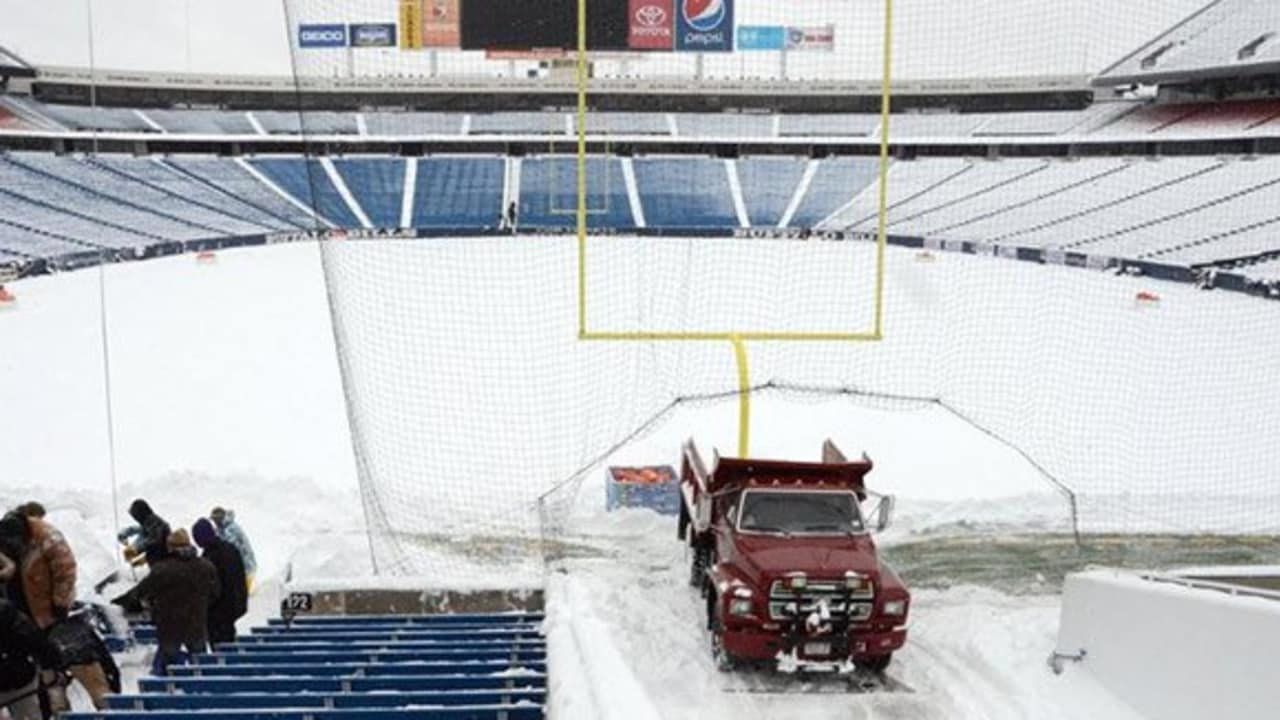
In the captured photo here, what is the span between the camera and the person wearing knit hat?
5.58 m

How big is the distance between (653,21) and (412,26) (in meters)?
7.39

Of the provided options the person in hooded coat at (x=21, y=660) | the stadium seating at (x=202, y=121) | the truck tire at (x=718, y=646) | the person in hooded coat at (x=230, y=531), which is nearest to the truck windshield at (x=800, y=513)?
the truck tire at (x=718, y=646)

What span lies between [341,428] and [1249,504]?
33.8 ft

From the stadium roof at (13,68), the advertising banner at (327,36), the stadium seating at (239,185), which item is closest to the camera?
the advertising banner at (327,36)

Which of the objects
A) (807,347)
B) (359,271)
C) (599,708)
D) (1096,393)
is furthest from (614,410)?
(359,271)

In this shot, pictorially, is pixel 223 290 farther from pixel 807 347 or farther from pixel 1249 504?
pixel 1249 504

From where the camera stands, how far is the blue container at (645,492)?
405 inches

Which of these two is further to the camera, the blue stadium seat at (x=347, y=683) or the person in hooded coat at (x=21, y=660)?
the blue stadium seat at (x=347, y=683)

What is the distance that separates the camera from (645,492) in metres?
10.3

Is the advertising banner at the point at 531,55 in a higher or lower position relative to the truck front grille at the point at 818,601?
higher

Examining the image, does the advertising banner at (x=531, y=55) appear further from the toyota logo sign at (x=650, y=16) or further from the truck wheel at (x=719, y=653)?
the truck wheel at (x=719, y=653)

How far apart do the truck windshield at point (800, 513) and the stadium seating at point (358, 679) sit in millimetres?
1906

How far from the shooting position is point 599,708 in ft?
12.5

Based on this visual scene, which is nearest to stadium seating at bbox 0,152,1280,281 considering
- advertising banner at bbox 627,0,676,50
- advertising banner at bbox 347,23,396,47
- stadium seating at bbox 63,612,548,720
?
advertising banner at bbox 347,23,396,47
